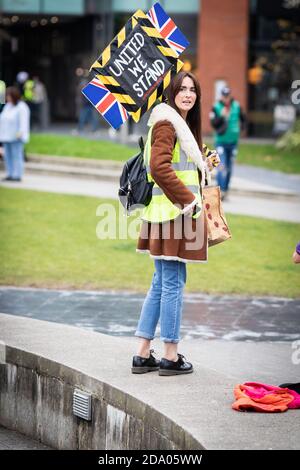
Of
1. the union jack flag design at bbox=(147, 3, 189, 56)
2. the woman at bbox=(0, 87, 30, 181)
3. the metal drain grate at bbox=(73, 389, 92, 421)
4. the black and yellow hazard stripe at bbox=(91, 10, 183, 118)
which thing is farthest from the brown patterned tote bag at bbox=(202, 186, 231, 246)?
the woman at bbox=(0, 87, 30, 181)

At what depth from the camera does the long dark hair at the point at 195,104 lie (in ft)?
21.0

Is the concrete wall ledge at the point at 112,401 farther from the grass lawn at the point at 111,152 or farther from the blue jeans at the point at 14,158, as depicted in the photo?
the grass lawn at the point at 111,152

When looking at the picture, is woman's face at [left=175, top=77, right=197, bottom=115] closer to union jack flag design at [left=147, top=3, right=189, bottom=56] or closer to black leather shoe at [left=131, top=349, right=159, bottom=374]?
union jack flag design at [left=147, top=3, right=189, bottom=56]

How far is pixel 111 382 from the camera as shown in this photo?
247 inches

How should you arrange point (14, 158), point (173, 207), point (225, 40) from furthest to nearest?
point (225, 40) → point (14, 158) → point (173, 207)

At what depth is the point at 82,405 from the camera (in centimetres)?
641

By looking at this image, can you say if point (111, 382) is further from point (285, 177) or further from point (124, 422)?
point (285, 177)

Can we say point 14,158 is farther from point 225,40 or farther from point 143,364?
point 225,40

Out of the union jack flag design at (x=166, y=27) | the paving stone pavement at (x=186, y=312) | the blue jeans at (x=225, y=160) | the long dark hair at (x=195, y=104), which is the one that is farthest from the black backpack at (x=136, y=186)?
the blue jeans at (x=225, y=160)

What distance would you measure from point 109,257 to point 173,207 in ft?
19.4

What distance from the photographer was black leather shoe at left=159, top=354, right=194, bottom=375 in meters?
6.53

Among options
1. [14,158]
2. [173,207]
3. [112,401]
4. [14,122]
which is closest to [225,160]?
[14,122]

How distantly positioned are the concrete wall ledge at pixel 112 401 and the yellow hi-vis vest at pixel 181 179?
97cm

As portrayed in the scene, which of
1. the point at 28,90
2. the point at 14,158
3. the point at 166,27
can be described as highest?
the point at 166,27
